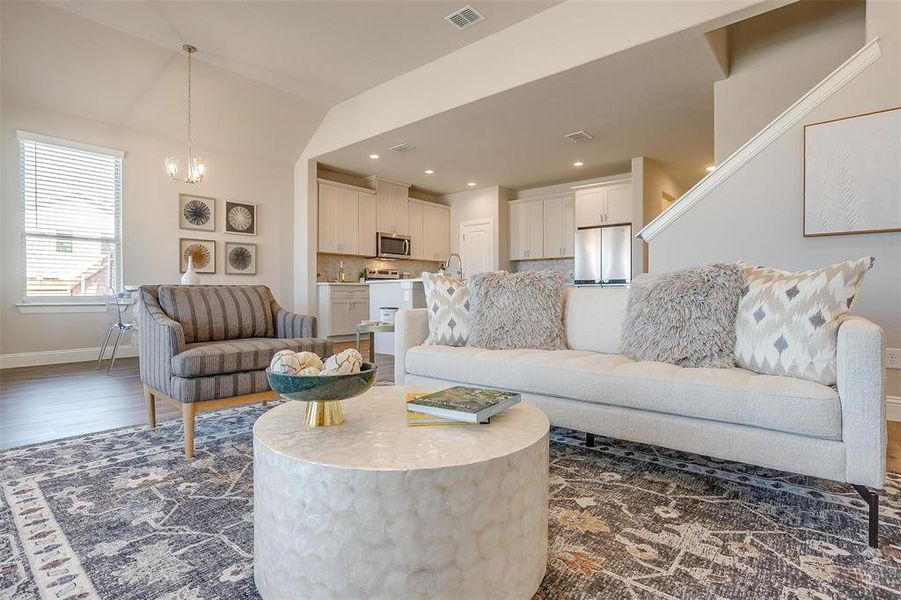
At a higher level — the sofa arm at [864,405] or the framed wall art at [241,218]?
the framed wall art at [241,218]

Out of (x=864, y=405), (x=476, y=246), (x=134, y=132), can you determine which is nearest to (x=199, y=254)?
(x=134, y=132)

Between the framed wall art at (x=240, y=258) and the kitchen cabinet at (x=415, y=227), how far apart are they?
2633 mm

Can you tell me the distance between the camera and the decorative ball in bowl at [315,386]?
1.14 metres

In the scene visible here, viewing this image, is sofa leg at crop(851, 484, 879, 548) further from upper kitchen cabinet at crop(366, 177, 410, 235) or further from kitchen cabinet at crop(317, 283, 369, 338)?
upper kitchen cabinet at crop(366, 177, 410, 235)

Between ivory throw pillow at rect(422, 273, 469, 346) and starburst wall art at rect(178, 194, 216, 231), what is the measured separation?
171 inches

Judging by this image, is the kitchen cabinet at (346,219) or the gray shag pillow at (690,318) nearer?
the gray shag pillow at (690,318)

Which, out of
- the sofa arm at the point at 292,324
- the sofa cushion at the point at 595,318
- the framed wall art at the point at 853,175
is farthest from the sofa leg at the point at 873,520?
the sofa arm at the point at 292,324

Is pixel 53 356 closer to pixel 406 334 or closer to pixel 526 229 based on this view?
pixel 406 334

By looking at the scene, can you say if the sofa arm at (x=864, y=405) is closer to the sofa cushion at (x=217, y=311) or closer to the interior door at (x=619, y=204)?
the sofa cushion at (x=217, y=311)

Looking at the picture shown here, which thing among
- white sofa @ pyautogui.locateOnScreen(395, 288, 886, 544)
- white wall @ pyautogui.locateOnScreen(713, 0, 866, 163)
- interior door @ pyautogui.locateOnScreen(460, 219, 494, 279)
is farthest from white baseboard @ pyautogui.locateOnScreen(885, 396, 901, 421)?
interior door @ pyautogui.locateOnScreen(460, 219, 494, 279)

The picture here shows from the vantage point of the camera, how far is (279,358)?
1.23 m

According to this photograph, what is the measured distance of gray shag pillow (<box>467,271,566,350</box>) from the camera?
2592mm

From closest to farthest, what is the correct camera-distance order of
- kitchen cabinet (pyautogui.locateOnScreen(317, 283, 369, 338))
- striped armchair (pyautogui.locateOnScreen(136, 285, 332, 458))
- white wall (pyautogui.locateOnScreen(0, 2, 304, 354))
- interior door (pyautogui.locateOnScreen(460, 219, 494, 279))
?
striped armchair (pyautogui.locateOnScreen(136, 285, 332, 458))
white wall (pyautogui.locateOnScreen(0, 2, 304, 354))
kitchen cabinet (pyautogui.locateOnScreen(317, 283, 369, 338))
interior door (pyautogui.locateOnScreen(460, 219, 494, 279))

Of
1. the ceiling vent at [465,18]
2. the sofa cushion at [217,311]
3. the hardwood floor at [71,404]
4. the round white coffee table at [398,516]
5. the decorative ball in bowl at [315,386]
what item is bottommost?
the hardwood floor at [71,404]
